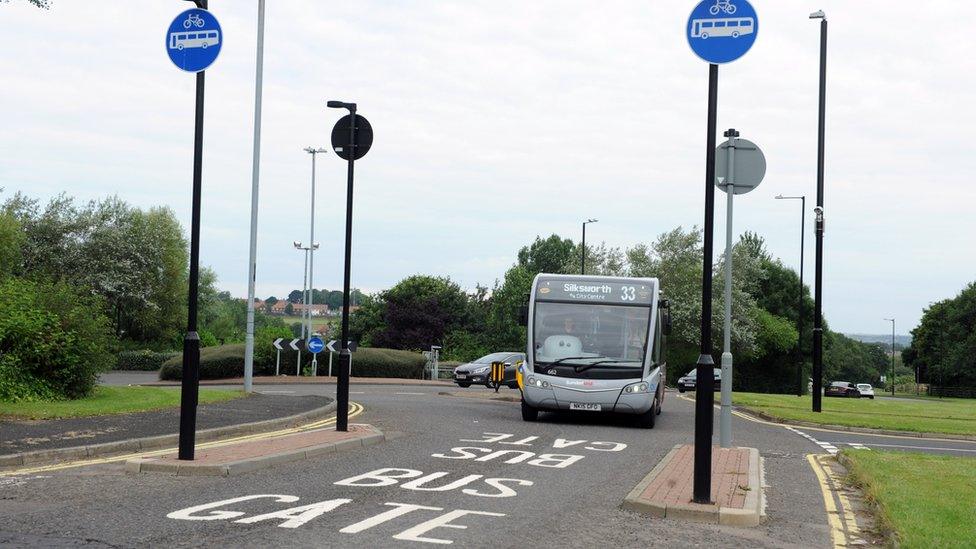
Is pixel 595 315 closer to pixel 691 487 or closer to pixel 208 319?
pixel 691 487

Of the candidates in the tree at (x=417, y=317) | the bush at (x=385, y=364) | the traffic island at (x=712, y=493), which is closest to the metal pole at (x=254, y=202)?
the traffic island at (x=712, y=493)

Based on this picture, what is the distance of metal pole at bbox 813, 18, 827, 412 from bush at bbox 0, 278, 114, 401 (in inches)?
680

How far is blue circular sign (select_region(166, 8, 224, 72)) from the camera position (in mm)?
11258

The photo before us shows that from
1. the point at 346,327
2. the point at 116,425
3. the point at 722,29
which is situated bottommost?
the point at 116,425

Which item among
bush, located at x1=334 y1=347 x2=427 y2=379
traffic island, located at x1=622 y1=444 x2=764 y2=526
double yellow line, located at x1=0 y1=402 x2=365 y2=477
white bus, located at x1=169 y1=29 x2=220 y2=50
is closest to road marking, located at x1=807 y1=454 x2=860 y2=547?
traffic island, located at x1=622 y1=444 x2=764 y2=526

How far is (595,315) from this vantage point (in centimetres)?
1941

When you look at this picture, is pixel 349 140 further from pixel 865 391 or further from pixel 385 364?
pixel 865 391

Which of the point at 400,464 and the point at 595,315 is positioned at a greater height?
the point at 595,315

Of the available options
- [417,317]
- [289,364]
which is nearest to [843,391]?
[417,317]

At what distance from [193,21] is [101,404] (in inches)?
355

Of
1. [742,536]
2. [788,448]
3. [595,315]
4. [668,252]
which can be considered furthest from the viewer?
[668,252]

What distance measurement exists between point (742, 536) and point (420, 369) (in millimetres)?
40814

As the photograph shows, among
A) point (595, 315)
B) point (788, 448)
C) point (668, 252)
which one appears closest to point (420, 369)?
point (668, 252)

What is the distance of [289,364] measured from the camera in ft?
147
